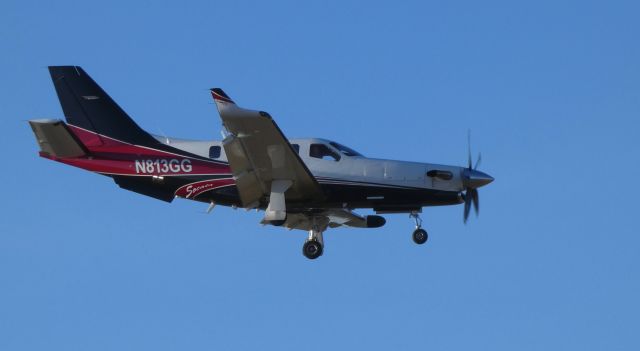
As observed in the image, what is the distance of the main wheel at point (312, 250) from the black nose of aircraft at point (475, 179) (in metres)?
4.75

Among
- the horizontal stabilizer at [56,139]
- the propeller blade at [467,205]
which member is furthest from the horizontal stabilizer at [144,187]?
the propeller blade at [467,205]

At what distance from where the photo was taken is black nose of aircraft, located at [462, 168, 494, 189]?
36.5 meters

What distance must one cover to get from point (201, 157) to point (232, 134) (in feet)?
12.7

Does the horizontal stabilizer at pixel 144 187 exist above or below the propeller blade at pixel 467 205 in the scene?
above

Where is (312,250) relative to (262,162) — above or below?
below

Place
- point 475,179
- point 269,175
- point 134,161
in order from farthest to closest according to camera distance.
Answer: point 134,161 < point 475,179 < point 269,175

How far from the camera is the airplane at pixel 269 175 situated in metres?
35.7

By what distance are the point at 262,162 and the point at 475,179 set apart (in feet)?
20.9

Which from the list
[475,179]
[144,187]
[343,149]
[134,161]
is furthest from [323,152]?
[134,161]

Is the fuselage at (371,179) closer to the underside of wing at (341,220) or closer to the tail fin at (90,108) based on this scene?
the underside of wing at (341,220)

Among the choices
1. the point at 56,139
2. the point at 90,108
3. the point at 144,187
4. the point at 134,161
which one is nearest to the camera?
the point at 56,139

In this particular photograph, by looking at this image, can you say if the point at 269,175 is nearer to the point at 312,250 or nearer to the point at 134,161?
the point at 312,250

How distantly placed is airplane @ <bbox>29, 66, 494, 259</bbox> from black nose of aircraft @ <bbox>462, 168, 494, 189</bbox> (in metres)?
0.03

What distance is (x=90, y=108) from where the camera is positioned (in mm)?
38812
